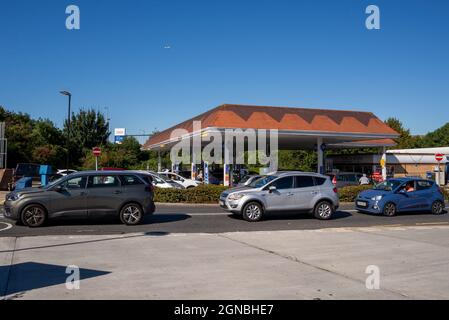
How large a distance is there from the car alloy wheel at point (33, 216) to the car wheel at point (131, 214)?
2.21 meters

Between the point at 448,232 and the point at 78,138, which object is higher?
the point at 78,138

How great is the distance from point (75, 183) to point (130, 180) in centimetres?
160

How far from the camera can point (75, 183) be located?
13133 mm

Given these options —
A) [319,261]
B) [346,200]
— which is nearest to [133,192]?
[319,261]

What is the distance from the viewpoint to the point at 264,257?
8.91 meters

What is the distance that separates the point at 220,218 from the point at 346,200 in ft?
32.0

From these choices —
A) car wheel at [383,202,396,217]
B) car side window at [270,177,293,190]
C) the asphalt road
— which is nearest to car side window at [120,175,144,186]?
the asphalt road

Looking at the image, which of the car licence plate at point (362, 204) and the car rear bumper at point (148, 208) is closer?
A: the car rear bumper at point (148, 208)

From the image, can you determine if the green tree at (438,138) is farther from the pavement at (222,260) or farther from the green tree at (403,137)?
the pavement at (222,260)

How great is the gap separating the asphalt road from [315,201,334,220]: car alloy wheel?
229 millimetres

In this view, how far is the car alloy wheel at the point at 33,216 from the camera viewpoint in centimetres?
1266

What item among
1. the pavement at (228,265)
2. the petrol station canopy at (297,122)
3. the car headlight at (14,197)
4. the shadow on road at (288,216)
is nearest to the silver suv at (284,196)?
the shadow on road at (288,216)

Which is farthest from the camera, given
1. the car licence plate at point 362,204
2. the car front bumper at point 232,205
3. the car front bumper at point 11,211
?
the car licence plate at point 362,204
